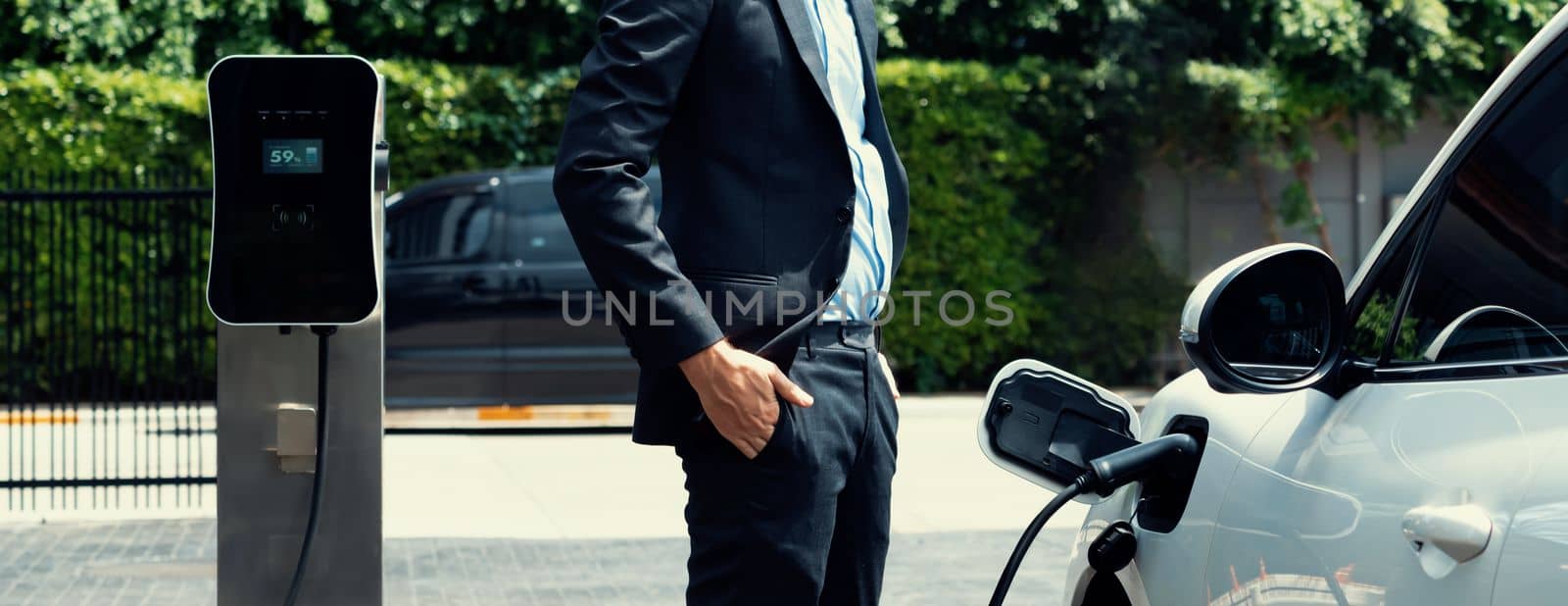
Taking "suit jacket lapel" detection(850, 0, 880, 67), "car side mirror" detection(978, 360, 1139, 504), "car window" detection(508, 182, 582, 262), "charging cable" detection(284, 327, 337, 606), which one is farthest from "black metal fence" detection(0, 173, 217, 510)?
"car side mirror" detection(978, 360, 1139, 504)

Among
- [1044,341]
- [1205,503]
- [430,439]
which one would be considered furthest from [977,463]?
[1205,503]

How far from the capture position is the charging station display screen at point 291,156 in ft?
10.1

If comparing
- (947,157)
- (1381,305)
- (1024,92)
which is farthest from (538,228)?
(1381,305)

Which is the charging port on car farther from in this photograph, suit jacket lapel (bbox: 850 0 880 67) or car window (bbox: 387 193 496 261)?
car window (bbox: 387 193 496 261)

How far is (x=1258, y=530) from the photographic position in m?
2.00

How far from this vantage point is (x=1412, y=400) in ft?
5.97

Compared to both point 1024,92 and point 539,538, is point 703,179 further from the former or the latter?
point 1024,92

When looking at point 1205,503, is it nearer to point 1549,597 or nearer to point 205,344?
point 1549,597

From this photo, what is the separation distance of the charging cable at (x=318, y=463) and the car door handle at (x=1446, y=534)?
2.14m

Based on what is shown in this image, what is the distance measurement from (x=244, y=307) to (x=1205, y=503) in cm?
186

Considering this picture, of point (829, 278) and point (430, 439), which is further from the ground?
point (829, 278)

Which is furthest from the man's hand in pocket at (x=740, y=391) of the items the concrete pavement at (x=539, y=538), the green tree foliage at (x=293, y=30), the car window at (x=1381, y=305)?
the green tree foliage at (x=293, y=30)

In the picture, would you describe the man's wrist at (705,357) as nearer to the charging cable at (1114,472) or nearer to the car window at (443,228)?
the charging cable at (1114,472)

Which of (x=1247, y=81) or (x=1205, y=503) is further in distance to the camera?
(x=1247, y=81)
